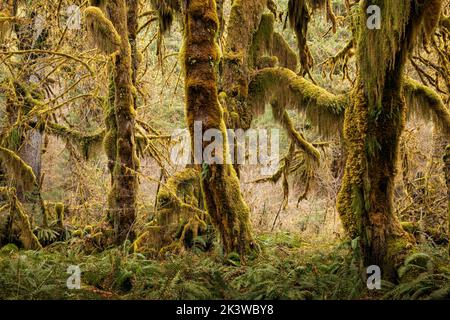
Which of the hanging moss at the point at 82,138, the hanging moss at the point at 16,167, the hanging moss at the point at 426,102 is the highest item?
the hanging moss at the point at 426,102

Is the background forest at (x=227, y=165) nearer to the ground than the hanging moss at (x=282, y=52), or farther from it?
nearer to the ground

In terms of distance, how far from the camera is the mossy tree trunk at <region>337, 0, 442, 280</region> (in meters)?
5.57

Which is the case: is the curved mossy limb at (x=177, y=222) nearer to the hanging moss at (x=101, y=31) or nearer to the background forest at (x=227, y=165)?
Answer: the background forest at (x=227, y=165)

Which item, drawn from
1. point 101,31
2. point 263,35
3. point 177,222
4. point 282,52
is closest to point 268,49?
point 263,35

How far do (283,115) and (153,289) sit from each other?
5.46m

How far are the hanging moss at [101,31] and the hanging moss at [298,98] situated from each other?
281 centimetres

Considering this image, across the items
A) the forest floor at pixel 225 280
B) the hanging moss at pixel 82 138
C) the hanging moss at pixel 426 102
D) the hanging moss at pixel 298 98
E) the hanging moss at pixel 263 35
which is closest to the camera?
the forest floor at pixel 225 280

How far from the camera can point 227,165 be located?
7301 millimetres

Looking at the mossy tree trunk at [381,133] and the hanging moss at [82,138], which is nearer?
the mossy tree trunk at [381,133]

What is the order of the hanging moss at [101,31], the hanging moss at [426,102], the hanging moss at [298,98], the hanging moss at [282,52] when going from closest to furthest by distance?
the hanging moss at [426,102], the hanging moss at [101,31], the hanging moss at [298,98], the hanging moss at [282,52]

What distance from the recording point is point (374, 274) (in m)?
5.82

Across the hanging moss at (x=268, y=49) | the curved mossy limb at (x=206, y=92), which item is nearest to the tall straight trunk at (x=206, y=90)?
the curved mossy limb at (x=206, y=92)

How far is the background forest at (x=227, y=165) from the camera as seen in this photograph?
5766mm

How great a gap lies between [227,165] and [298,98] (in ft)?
9.54
